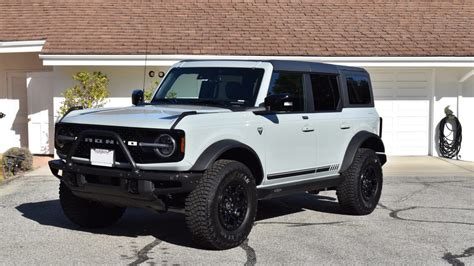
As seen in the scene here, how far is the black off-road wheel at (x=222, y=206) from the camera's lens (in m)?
6.09

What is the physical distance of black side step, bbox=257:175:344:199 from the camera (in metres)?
6.97

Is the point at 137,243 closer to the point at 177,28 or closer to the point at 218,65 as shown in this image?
the point at 218,65

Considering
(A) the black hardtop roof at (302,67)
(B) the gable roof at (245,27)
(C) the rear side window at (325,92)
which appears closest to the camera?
(A) the black hardtop roof at (302,67)

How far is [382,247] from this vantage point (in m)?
6.62

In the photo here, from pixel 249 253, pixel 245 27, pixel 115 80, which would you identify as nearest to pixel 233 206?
pixel 249 253

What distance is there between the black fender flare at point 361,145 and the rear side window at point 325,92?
53 centimetres

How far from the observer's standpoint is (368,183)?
8.55 m

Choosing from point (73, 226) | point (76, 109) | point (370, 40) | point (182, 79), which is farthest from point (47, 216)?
point (370, 40)

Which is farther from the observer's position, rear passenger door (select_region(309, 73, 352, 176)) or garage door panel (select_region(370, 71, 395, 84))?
garage door panel (select_region(370, 71, 395, 84))

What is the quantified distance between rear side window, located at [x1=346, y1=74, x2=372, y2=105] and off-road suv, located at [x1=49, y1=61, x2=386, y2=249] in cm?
3

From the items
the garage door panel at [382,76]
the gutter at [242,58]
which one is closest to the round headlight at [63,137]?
the gutter at [242,58]

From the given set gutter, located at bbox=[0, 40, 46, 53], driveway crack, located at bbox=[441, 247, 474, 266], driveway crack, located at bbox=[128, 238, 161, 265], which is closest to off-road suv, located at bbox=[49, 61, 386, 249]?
driveway crack, located at bbox=[128, 238, 161, 265]

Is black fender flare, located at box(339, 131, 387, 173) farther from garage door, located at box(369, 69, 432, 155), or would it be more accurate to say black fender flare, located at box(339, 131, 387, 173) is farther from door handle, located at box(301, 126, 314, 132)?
garage door, located at box(369, 69, 432, 155)

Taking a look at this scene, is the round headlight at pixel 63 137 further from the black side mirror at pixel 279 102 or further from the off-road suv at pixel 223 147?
the black side mirror at pixel 279 102
